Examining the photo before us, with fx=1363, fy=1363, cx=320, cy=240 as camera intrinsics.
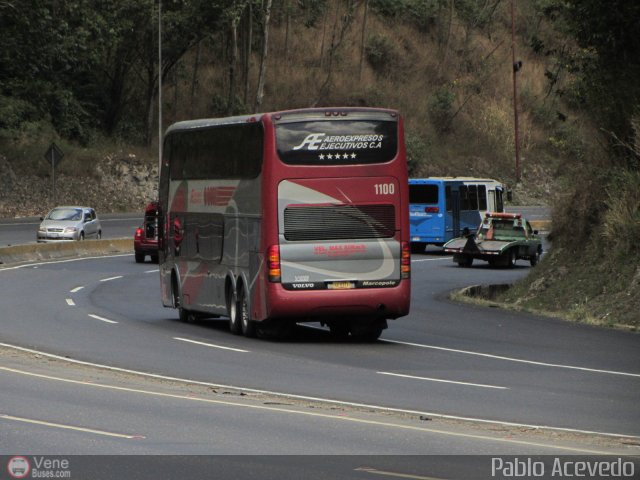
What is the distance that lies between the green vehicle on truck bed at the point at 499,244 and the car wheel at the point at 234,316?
926 inches

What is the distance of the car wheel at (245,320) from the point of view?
23.1 meters

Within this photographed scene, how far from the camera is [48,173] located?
7081 cm

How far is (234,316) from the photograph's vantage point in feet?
78.0

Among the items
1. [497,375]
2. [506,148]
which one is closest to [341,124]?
[497,375]

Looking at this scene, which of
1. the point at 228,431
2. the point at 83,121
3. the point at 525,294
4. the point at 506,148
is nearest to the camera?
the point at 228,431

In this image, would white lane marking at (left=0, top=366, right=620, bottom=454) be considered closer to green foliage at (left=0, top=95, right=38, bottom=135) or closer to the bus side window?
the bus side window

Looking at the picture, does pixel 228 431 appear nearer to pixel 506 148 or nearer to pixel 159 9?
pixel 159 9

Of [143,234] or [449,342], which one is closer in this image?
[449,342]

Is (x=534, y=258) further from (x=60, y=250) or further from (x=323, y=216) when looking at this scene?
(x=323, y=216)

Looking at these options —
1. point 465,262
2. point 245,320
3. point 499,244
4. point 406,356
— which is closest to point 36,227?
point 465,262

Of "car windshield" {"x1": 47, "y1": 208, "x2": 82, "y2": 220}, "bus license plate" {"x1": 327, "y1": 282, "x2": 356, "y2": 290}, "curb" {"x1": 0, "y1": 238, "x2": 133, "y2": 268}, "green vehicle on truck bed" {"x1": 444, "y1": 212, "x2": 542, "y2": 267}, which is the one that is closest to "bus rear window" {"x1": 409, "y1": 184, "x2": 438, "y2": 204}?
"green vehicle on truck bed" {"x1": 444, "y1": 212, "x2": 542, "y2": 267}

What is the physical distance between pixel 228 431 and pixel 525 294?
21.3 metres

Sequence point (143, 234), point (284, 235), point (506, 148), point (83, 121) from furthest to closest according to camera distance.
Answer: point (506, 148) → point (83, 121) → point (143, 234) → point (284, 235)

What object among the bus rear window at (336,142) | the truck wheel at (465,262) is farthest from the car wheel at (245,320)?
the truck wheel at (465,262)
